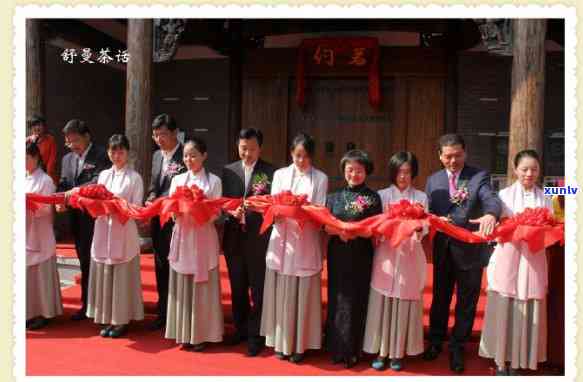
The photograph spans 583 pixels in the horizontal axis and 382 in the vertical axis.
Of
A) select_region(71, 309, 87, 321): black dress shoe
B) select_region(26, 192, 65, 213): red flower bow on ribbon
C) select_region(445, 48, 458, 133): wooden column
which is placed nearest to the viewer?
select_region(26, 192, 65, 213): red flower bow on ribbon

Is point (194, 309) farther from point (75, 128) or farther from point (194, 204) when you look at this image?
point (75, 128)

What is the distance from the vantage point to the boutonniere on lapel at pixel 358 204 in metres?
3.73

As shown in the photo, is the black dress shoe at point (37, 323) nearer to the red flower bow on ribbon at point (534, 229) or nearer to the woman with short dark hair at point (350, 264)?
the woman with short dark hair at point (350, 264)

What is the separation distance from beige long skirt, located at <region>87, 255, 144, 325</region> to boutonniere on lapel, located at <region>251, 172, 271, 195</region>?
1273 mm

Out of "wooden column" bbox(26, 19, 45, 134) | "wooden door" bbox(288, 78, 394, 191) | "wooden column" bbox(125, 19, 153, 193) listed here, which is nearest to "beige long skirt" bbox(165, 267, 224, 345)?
"wooden column" bbox(125, 19, 153, 193)

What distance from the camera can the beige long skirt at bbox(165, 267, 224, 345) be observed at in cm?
413

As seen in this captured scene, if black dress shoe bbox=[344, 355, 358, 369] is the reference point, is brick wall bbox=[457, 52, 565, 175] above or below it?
above

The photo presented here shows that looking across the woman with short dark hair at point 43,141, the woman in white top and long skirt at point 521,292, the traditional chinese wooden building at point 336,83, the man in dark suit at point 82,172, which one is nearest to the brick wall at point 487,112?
the traditional chinese wooden building at point 336,83

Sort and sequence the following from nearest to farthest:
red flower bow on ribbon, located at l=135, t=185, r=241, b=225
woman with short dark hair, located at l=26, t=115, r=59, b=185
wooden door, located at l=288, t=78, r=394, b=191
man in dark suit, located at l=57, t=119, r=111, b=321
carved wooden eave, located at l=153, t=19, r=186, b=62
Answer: red flower bow on ribbon, located at l=135, t=185, r=241, b=225
man in dark suit, located at l=57, t=119, r=111, b=321
woman with short dark hair, located at l=26, t=115, r=59, b=185
carved wooden eave, located at l=153, t=19, r=186, b=62
wooden door, located at l=288, t=78, r=394, b=191

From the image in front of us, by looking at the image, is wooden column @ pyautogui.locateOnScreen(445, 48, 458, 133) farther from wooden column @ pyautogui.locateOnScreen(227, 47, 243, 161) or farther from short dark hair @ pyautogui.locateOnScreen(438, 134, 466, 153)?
short dark hair @ pyautogui.locateOnScreen(438, 134, 466, 153)

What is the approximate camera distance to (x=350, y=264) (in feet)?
12.6

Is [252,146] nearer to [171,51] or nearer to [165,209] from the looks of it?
[165,209]

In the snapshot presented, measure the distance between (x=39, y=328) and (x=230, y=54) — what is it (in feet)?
17.0

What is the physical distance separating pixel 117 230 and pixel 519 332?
3269 mm
